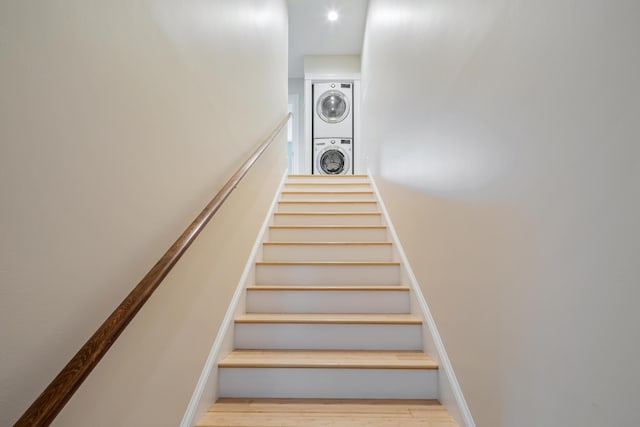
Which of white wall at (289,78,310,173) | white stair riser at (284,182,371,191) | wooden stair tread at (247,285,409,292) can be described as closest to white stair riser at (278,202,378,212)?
white stair riser at (284,182,371,191)

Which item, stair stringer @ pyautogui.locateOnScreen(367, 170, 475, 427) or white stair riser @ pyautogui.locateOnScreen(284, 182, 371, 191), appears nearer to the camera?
stair stringer @ pyautogui.locateOnScreen(367, 170, 475, 427)

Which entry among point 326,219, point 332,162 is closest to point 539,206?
point 326,219

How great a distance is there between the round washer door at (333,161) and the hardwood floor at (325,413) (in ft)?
16.0

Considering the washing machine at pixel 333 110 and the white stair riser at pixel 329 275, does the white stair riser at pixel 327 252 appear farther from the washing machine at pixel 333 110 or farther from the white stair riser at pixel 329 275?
the washing machine at pixel 333 110

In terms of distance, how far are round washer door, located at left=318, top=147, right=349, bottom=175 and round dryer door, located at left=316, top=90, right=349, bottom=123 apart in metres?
0.54

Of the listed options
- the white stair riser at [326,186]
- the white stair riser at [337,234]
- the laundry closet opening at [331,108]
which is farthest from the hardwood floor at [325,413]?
the laundry closet opening at [331,108]

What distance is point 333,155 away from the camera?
626 centimetres

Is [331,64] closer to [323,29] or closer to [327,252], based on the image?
[323,29]

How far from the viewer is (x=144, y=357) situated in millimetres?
1029

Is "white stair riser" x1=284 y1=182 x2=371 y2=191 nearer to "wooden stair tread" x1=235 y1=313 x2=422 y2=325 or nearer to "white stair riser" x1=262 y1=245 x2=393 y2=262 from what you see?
"white stair riser" x1=262 y1=245 x2=393 y2=262

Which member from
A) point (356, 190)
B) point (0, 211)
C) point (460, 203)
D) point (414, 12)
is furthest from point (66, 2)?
point (356, 190)

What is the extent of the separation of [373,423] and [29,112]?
1457 mm

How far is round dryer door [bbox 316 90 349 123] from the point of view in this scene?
6.20 meters

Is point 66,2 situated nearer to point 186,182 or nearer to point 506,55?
point 186,182
